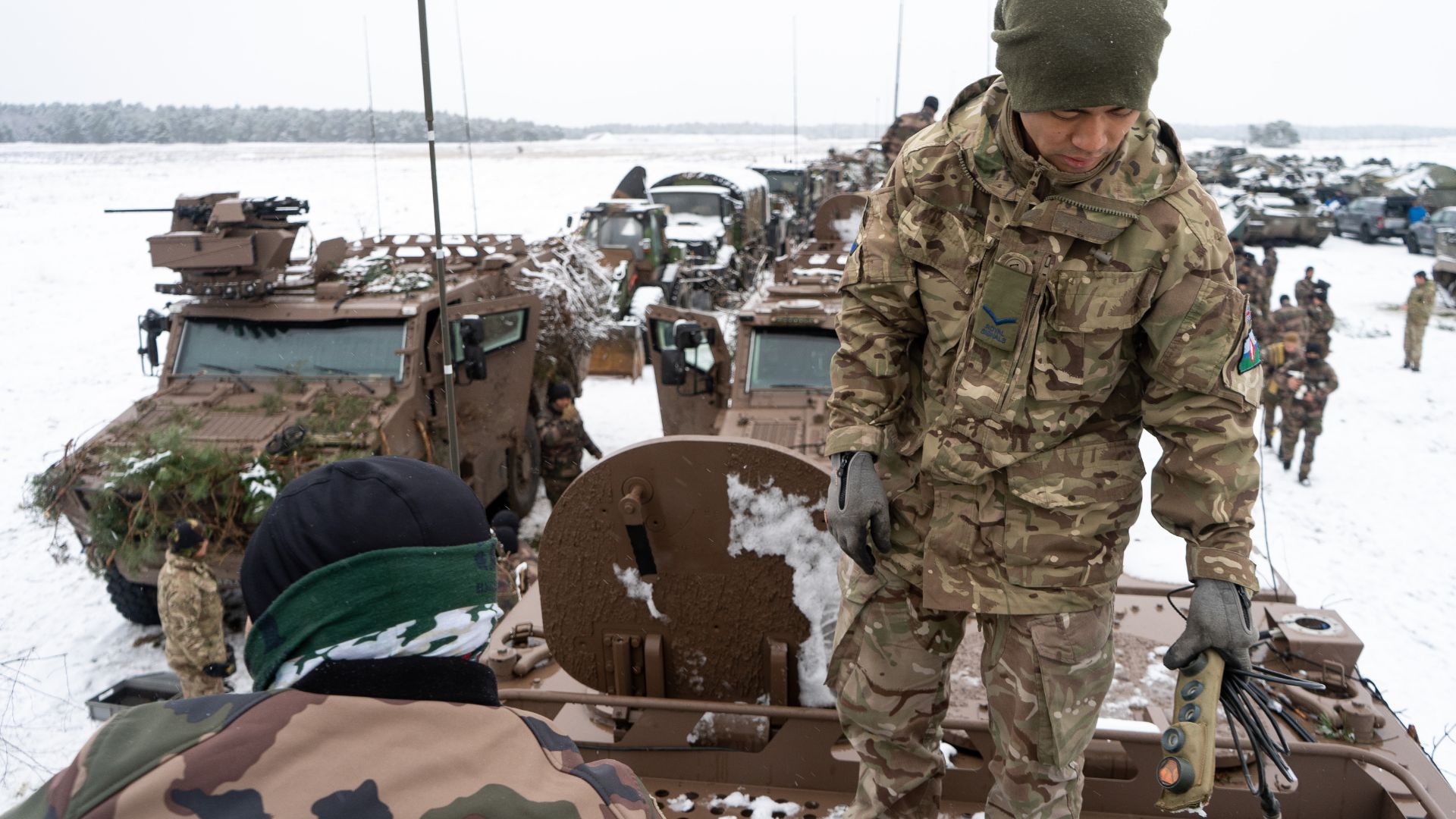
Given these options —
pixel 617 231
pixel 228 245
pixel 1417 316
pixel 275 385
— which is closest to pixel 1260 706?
pixel 275 385

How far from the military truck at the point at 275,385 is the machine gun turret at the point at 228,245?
0.01 meters

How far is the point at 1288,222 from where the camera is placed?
80.0 feet

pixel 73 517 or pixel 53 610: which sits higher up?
pixel 73 517

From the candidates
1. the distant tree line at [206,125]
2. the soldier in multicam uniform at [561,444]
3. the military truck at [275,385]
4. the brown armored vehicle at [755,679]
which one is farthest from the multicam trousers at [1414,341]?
the distant tree line at [206,125]

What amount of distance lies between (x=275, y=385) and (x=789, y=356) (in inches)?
133

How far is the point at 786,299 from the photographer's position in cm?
710

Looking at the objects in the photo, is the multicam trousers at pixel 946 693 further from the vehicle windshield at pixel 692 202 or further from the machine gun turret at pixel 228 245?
the vehicle windshield at pixel 692 202

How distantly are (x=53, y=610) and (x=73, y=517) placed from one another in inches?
37.5

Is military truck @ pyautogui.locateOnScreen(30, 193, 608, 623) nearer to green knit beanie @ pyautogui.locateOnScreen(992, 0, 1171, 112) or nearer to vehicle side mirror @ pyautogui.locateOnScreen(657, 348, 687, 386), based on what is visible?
vehicle side mirror @ pyautogui.locateOnScreen(657, 348, 687, 386)

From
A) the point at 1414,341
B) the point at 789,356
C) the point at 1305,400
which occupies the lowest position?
the point at 1414,341

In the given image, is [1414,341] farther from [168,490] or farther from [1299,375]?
[168,490]

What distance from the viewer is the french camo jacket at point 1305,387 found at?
9.33 meters

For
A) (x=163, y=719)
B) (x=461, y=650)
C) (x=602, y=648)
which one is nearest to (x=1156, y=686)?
(x=602, y=648)

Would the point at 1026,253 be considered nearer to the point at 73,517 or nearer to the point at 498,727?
the point at 498,727
